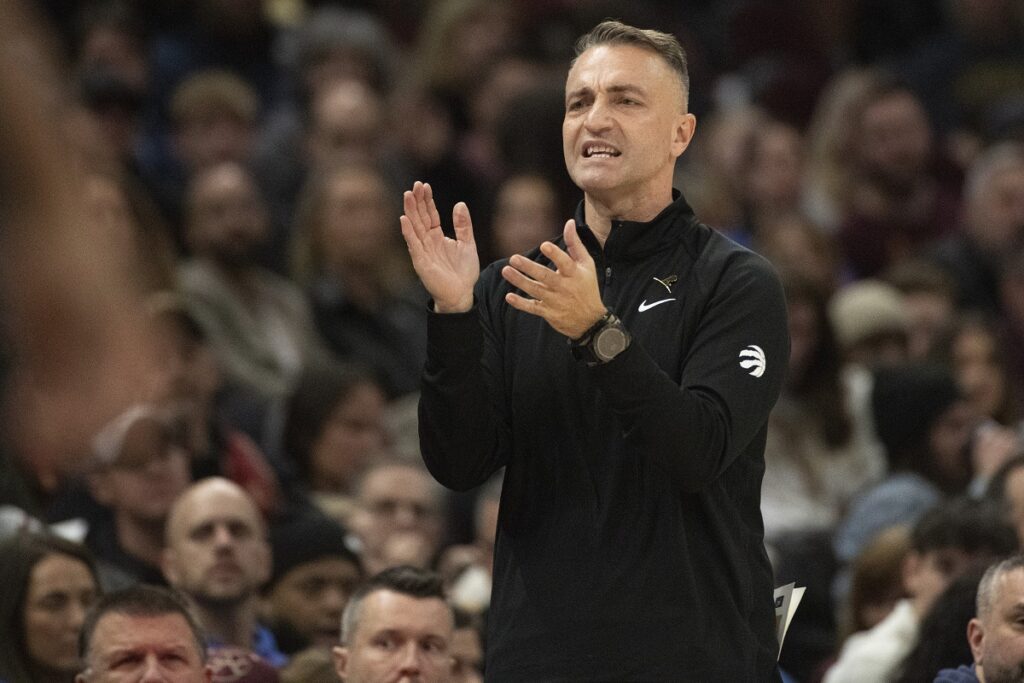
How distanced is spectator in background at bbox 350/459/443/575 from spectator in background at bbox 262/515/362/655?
1.68 feet

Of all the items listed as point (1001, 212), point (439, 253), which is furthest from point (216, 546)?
point (1001, 212)

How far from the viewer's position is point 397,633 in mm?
4996

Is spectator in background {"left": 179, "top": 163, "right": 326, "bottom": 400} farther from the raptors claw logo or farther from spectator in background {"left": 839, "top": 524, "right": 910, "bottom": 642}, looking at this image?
the raptors claw logo

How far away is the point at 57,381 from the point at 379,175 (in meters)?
8.79

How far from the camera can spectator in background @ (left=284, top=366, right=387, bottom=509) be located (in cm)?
785

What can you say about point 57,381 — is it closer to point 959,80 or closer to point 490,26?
point 490,26

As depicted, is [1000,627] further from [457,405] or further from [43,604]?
[43,604]

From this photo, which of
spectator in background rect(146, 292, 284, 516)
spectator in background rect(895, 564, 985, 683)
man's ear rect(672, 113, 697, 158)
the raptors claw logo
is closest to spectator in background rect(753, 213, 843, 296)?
spectator in background rect(146, 292, 284, 516)

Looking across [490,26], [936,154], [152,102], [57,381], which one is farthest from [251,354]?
[57,381]

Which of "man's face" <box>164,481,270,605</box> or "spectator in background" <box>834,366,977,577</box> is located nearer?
"man's face" <box>164,481,270,605</box>

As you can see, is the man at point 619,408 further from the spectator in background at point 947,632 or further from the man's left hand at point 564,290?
the spectator in background at point 947,632

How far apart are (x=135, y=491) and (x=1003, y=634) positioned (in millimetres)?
3285

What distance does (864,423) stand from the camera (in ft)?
28.3

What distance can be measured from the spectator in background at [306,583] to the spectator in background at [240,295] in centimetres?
185
